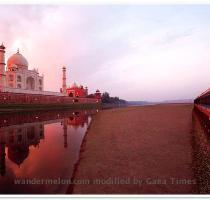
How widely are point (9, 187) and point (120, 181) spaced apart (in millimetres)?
2351

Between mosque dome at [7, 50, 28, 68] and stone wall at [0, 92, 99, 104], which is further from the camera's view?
mosque dome at [7, 50, 28, 68]

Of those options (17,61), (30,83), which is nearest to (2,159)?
(17,61)

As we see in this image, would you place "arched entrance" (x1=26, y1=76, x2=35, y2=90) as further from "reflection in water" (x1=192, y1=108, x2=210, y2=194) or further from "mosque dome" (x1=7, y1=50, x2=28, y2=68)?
"reflection in water" (x1=192, y1=108, x2=210, y2=194)

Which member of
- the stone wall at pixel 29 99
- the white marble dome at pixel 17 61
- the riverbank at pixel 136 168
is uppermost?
the white marble dome at pixel 17 61

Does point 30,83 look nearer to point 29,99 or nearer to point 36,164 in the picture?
point 29,99

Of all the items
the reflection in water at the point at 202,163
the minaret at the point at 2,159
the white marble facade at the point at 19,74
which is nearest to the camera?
the reflection in water at the point at 202,163

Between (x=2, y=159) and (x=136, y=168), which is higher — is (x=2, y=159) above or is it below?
below

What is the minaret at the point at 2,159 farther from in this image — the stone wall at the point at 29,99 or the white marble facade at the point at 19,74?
the white marble facade at the point at 19,74

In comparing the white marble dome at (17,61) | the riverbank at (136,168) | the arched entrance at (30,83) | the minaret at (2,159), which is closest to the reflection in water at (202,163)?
the riverbank at (136,168)

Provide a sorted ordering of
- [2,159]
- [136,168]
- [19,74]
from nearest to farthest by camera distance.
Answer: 1. [136,168]
2. [2,159]
3. [19,74]

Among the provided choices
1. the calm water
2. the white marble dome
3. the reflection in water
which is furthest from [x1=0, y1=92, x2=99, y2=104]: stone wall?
the reflection in water
